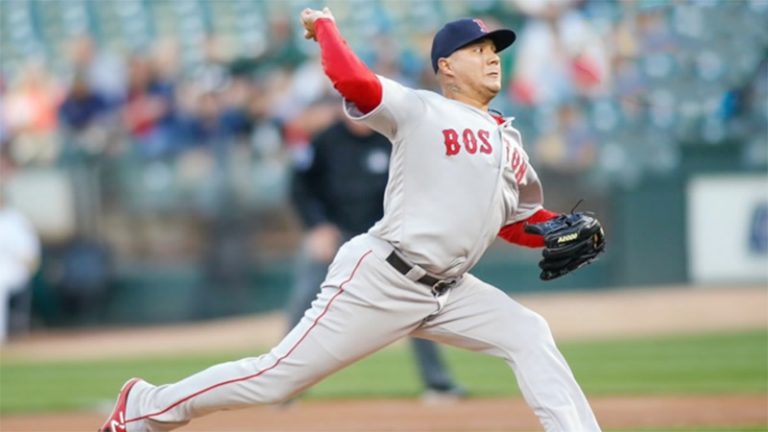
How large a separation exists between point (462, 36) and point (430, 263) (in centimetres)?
82

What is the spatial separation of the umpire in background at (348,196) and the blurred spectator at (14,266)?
5.72 meters

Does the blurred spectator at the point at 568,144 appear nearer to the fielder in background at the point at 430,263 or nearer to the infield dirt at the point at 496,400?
the infield dirt at the point at 496,400

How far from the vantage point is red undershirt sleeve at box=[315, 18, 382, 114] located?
14.4ft

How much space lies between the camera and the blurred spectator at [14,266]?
42.8ft

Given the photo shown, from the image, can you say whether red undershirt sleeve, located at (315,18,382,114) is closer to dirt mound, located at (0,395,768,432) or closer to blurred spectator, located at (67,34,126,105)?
dirt mound, located at (0,395,768,432)

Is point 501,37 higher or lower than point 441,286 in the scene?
higher

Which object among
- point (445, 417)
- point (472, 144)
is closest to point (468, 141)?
point (472, 144)

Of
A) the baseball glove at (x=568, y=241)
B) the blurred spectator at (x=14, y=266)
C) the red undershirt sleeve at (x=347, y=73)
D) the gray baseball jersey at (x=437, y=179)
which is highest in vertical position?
the red undershirt sleeve at (x=347, y=73)

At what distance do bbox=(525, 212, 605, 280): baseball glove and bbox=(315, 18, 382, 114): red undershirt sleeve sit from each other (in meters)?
0.83

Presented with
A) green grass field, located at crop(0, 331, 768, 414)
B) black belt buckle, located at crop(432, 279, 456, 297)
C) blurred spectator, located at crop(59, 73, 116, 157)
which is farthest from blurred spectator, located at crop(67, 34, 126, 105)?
black belt buckle, located at crop(432, 279, 456, 297)

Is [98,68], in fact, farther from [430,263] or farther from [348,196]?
[430,263]

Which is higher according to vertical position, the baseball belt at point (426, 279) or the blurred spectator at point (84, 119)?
the blurred spectator at point (84, 119)

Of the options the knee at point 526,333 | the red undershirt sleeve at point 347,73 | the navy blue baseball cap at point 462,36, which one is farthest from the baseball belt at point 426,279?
the navy blue baseball cap at point 462,36

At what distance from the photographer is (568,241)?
189 inches
